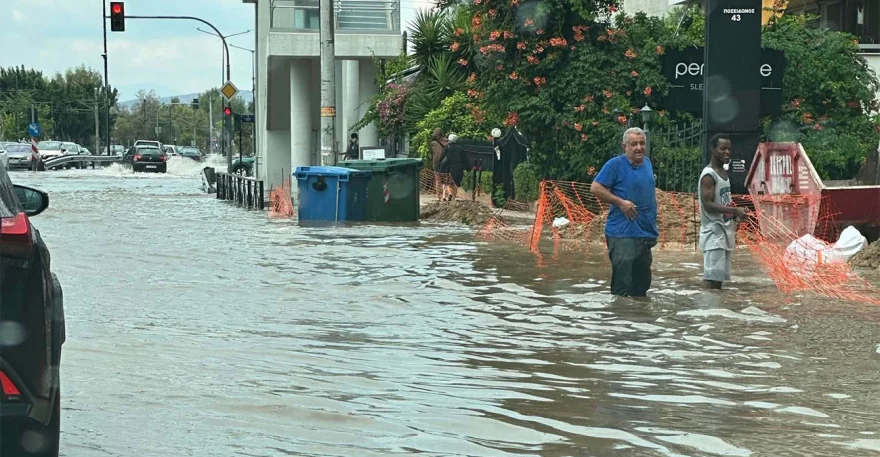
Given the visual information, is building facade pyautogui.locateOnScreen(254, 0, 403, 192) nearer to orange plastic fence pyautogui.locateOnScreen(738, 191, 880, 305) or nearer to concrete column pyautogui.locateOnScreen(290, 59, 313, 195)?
concrete column pyautogui.locateOnScreen(290, 59, 313, 195)

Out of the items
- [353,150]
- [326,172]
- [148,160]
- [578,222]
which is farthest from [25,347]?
[148,160]

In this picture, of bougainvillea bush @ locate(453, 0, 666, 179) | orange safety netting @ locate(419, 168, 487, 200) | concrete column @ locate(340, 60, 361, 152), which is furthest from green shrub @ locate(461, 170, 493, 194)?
concrete column @ locate(340, 60, 361, 152)

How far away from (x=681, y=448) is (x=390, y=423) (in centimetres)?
152

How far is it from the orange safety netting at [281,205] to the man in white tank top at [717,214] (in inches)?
609

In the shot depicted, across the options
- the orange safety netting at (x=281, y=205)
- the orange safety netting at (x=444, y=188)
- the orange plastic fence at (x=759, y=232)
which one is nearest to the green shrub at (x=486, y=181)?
the orange safety netting at (x=444, y=188)

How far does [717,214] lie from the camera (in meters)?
12.7

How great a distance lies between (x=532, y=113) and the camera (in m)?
23.6

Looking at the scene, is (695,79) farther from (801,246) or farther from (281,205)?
(281,205)

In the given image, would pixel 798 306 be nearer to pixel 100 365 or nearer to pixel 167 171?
pixel 100 365

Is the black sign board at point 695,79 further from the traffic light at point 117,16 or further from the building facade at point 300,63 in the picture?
the traffic light at point 117,16

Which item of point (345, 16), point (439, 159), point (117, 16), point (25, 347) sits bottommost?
point (25, 347)

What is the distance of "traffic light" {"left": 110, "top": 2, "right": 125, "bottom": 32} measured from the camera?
1763 inches

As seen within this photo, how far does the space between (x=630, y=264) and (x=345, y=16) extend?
24396 mm

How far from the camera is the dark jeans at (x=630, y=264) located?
1202 centimetres
